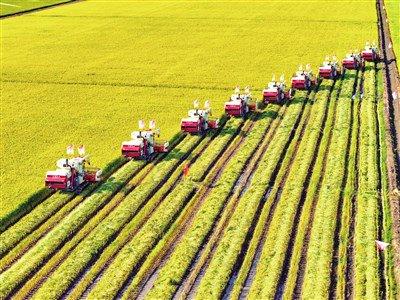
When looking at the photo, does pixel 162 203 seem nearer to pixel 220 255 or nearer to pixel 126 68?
pixel 220 255

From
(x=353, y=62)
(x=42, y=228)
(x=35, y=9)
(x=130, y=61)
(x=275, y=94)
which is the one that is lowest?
(x=42, y=228)

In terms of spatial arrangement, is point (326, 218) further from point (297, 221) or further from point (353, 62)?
point (353, 62)

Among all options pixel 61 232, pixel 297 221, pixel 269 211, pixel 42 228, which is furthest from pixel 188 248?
pixel 42 228

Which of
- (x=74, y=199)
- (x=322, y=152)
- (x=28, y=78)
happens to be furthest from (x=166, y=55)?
(x=74, y=199)

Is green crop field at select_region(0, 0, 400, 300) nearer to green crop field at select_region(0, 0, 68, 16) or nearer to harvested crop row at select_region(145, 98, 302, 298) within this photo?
harvested crop row at select_region(145, 98, 302, 298)

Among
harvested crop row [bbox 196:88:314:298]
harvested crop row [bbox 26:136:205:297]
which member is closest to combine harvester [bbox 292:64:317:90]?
harvested crop row [bbox 196:88:314:298]

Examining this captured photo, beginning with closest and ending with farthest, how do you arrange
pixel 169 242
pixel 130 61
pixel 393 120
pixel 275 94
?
pixel 169 242 < pixel 393 120 < pixel 275 94 < pixel 130 61

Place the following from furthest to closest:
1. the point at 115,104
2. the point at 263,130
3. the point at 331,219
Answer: the point at 115,104 < the point at 263,130 < the point at 331,219
